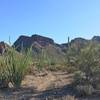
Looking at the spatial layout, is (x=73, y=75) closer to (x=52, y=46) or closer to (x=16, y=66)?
(x=16, y=66)

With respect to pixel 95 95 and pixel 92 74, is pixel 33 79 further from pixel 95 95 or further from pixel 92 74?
pixel 95 95

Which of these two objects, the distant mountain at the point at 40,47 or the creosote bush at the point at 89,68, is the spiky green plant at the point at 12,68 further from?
the creosote bush at the point at 89,68

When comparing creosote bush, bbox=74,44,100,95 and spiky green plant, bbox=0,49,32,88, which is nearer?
creosote bush, bbox=74,44,100,95

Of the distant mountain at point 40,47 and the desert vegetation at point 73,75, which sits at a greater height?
the distant mountain at point 40,47

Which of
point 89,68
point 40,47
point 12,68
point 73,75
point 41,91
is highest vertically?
point 40,47

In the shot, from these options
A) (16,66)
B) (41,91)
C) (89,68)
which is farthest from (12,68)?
(89,68)

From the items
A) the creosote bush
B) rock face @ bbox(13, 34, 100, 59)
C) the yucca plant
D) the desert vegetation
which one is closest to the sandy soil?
the desert vegetation

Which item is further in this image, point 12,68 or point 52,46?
point 52,46

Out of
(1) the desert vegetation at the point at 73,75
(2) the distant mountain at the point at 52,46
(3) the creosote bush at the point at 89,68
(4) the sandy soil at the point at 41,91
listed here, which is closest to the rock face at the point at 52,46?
(2) the distant mountain at the point at 52,46

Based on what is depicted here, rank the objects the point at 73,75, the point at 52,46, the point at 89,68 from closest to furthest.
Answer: the point at 89,68 → the point at 73,75 → the point at 52,46

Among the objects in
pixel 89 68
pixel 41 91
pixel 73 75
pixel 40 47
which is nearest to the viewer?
pixel 41 91

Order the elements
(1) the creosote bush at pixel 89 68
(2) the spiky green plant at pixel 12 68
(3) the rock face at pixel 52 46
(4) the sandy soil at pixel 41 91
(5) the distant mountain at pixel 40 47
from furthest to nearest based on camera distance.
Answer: (5) the distant mountain at pixel 40 47 < (3) the rock face at pixel 52 46 < (2) the spiky green plant at pixel 12 68 < (1) the creosote bush at pixel 89 68 < (4) the sandy soil at pixel 41 91

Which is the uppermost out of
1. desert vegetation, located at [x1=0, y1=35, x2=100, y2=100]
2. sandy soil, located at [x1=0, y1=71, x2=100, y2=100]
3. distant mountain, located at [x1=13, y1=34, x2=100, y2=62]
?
distant mountain, located at [x1=13, y1=34, x2=100, y2=62]

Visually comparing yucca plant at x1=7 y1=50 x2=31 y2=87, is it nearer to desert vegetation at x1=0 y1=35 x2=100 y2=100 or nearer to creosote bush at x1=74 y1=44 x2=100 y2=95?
desert vegetation at x1=0 y1=35 x2=100 y2=100
